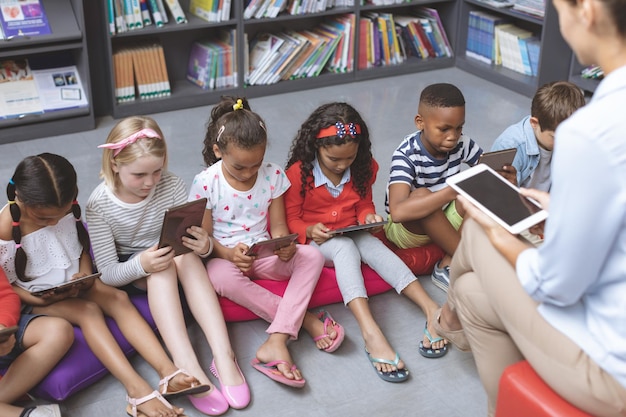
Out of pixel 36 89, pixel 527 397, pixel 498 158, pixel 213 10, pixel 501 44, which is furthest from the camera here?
pixel 501 44

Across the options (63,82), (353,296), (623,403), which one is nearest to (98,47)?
(63,82)

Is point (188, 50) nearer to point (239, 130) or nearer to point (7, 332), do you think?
point (239, 130)

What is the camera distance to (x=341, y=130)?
2.48 m

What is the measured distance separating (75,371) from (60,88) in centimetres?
215

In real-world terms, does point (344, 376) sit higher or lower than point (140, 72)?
lower

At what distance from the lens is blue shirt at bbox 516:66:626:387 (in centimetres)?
133

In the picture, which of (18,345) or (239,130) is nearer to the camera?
(18,345)

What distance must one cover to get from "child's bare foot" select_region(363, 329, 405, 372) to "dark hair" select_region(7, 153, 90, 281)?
92 cm

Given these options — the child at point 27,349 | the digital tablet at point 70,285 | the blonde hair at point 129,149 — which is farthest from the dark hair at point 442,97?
the child at point 27,349

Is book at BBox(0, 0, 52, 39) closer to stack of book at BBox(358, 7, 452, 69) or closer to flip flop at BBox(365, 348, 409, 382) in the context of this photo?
stack of book at BBox(358, 7, 452, 69)

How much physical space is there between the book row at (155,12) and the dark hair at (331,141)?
1.72 m

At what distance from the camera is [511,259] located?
1.67m

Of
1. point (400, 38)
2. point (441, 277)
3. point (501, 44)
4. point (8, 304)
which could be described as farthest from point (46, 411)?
point (501, 44)

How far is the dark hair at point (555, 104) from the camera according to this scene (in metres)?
2.54
